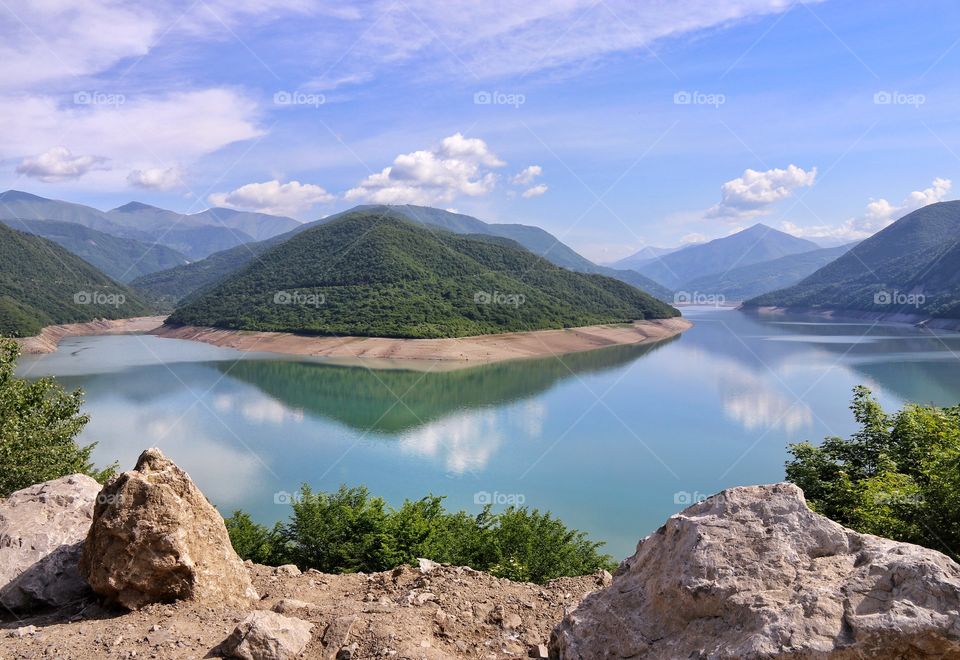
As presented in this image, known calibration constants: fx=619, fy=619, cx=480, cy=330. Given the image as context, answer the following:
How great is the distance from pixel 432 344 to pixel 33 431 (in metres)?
39.8

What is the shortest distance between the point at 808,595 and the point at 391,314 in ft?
189

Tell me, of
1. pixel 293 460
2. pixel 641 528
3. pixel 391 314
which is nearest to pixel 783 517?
pixel 641 528

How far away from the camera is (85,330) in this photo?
263 feet

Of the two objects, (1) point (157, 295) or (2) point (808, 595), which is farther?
(1) point (157, 295)

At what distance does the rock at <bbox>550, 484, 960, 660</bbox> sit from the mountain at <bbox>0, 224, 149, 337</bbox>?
7298cm

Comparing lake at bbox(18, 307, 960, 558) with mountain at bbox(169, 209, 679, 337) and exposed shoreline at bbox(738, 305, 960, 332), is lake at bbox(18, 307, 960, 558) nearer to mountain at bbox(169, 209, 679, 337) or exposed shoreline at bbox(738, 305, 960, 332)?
mountain at bbox(169, 209, 679, 337)

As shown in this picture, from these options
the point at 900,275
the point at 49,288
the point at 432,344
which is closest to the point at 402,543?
the point at 432,344

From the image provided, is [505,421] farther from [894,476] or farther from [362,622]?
[362,622]

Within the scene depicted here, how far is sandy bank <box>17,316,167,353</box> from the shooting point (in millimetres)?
59178

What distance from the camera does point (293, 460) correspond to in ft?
76.4

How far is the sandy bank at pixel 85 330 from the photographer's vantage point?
5918cm

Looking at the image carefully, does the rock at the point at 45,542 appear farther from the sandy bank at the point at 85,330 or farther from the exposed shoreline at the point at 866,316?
the exposed shoreline at the point at 866,316

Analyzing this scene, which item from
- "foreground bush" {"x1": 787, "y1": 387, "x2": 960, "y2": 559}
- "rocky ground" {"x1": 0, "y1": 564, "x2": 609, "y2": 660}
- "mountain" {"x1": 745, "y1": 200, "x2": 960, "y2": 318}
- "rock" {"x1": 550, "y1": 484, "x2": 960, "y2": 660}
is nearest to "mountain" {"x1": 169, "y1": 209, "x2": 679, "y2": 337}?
"mountain" {"x1": 745, "y1": 200, "x2": 960, "y2": 318}

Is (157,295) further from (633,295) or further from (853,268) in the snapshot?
(853,268)
